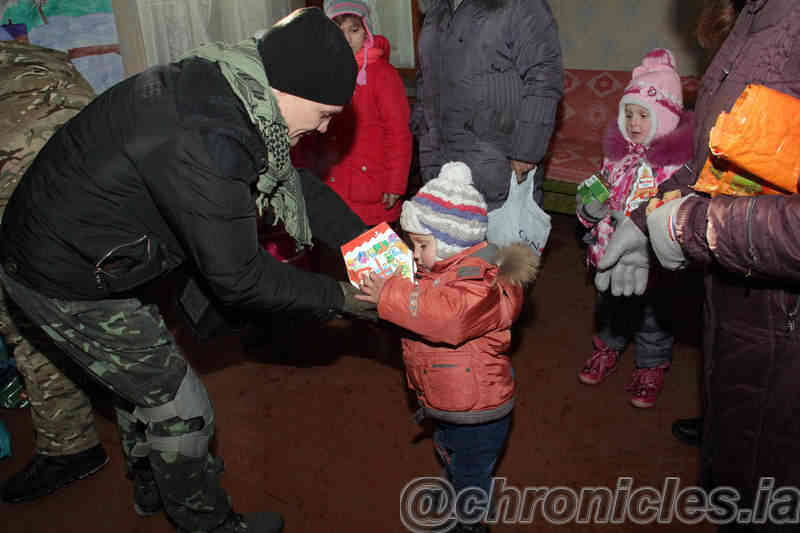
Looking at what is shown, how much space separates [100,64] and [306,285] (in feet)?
7.64

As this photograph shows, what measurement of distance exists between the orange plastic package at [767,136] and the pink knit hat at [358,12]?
6.47ft

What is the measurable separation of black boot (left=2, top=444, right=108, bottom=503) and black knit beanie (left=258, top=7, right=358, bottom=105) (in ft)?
5.98

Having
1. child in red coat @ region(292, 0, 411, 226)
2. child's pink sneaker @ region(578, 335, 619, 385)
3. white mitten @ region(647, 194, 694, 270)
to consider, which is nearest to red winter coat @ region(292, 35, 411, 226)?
child in red coat @ region(292, 0, 411, 226)

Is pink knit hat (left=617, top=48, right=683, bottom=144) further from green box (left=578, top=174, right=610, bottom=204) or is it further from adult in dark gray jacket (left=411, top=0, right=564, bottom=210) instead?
adult in dark gray jacket (left=411, top=0, right=564, bottom=210)

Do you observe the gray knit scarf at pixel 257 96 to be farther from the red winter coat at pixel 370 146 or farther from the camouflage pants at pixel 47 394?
the red winter coat at pixel 370 146

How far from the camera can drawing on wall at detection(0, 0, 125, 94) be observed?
111 inches

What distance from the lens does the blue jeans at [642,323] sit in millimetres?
2539

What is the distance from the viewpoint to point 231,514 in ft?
6.37

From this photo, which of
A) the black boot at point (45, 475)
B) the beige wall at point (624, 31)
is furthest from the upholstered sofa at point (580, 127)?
the black boot at point (45, 475)

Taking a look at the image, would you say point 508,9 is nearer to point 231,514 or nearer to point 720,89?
point 720,89

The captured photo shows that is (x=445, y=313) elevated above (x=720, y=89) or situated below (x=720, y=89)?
below

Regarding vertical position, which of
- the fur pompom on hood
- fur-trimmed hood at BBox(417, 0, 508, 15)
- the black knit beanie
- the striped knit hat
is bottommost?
the fur pompom on hood

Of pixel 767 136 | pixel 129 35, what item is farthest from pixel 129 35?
pixel 767 136

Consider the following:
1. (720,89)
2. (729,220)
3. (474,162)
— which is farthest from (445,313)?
(474,162)
